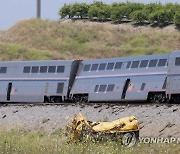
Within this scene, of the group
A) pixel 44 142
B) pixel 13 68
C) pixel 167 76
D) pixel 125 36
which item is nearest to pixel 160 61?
pixel 167 76

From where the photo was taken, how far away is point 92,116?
2930 centimetres

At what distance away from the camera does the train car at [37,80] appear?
38.2 metres

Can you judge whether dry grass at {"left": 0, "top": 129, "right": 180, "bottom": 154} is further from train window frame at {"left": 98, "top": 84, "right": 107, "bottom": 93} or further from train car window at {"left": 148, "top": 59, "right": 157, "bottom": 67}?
train window frame at {"left": 98, "top": 84, "right": 107, "bottom": 93}

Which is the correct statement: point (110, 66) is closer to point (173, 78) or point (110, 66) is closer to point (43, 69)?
point (43, 69)

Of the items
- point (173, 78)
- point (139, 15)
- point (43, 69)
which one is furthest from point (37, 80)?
point (139, 15)

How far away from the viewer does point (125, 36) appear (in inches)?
2884

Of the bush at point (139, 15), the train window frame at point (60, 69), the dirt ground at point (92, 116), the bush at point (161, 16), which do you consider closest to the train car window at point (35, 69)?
the train window frame at point (60, 69)

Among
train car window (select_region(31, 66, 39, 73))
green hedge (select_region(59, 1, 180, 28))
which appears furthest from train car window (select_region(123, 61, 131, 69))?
green hedge (select_region(59, 1, 180, 28))

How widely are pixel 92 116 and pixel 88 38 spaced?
46305 millimetres

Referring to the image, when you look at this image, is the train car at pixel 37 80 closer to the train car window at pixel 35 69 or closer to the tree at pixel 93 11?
the train car window at pixel 35 69

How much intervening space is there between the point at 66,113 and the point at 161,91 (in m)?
4.68

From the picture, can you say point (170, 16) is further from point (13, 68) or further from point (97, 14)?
point (13, 68)

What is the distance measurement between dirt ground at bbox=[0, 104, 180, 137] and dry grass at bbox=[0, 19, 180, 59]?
1273 inches

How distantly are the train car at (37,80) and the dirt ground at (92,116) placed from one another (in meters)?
2.83
